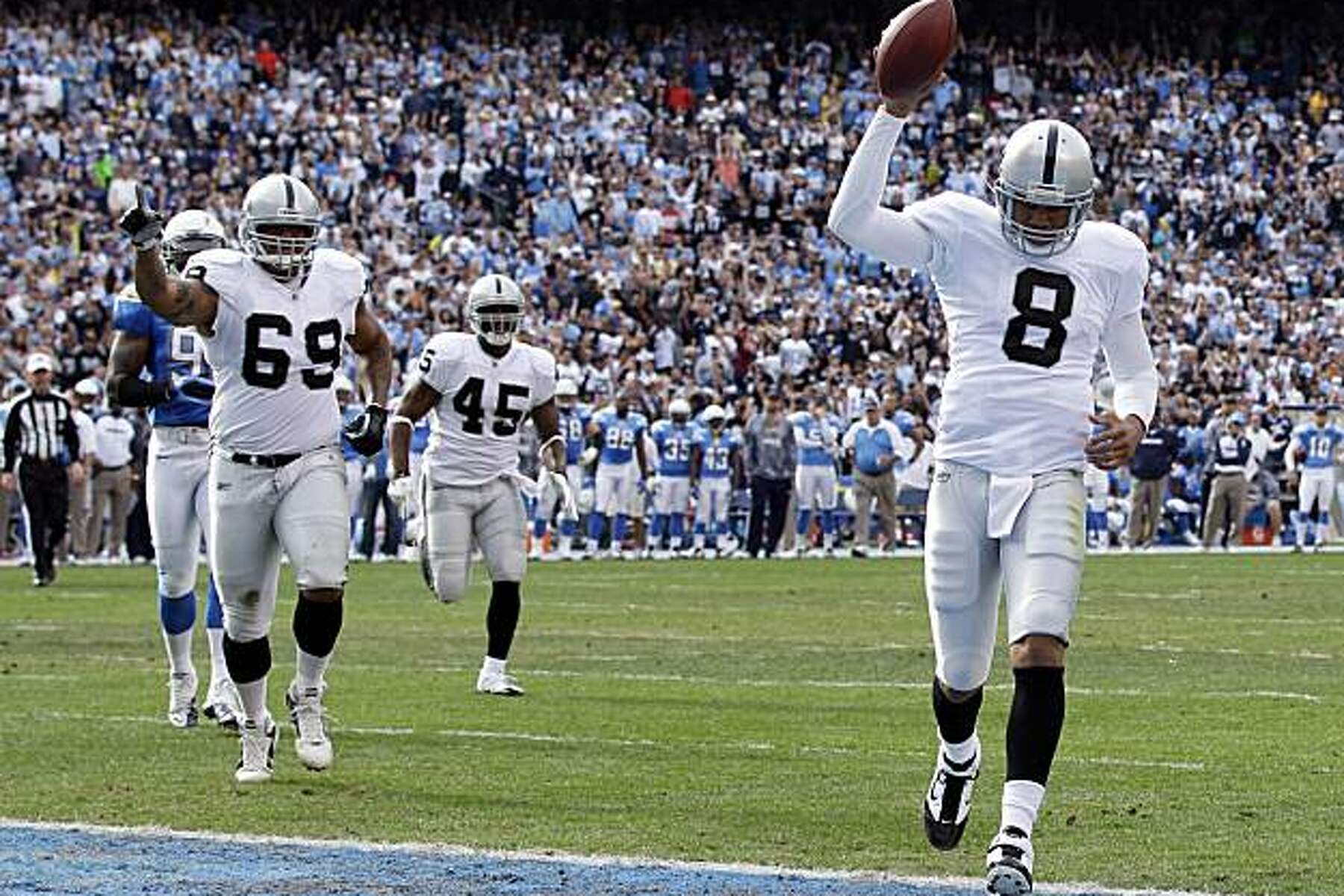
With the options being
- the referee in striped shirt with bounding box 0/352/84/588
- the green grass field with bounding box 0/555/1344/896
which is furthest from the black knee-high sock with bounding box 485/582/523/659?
the referee in striped shirt with bounding box 0/352/84/588

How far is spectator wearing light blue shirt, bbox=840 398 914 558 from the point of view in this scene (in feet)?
81.0

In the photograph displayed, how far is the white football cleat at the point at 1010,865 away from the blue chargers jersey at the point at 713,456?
19.7 metres

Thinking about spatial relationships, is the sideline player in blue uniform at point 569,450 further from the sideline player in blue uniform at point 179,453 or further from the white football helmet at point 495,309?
the sideline player in blue uniform at point 179,453

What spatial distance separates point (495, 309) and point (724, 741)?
3.04m

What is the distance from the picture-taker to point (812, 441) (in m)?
25.4

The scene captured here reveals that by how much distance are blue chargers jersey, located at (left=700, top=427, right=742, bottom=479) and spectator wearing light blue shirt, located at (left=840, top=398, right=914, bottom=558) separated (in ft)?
4.24

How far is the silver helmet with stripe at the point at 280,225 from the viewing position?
7973 mm

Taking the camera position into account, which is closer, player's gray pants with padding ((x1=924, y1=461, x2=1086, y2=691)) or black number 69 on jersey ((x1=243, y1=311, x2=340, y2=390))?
player's gray pants with padding ((x1=924, y1=461, x2=1086, y2=691))

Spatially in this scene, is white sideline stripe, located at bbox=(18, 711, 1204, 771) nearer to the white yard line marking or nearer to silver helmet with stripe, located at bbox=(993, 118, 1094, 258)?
the white yard line marking

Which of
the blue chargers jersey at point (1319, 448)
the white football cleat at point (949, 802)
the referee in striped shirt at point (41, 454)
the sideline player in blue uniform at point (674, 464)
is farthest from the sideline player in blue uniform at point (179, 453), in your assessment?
the blue chargers jersey at point (1319, 448)

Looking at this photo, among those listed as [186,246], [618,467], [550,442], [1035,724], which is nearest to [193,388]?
[186,246]

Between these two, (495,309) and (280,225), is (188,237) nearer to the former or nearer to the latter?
(280,225)

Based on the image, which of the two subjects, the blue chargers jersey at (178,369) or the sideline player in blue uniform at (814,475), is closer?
the blue chargers jersey at (178,369)

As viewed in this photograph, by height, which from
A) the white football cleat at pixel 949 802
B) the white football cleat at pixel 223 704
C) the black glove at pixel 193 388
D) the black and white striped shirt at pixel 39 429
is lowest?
the black and white striped shirt at pixel 39 429
